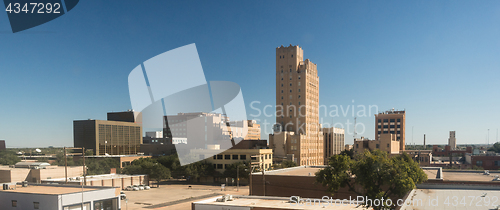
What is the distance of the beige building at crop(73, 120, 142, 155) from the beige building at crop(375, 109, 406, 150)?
115235 mm

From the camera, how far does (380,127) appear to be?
162000mm

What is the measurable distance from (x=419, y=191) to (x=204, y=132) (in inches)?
5159

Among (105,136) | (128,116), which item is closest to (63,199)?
(105,136)

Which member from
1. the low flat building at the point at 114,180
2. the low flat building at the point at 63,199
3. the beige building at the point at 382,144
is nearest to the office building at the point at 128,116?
the low flat building at the point at 114,180

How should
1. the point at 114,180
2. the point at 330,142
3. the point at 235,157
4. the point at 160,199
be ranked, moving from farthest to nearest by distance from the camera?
the point at 330,142 → the point at 235,157 → the point at 114,180 → the point at 160,199

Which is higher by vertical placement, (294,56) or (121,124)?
(294,56)

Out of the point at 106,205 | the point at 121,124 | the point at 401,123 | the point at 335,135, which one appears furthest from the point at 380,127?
the point at 106,205

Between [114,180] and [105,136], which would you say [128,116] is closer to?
[105,136]

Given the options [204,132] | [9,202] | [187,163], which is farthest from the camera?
[204,132]

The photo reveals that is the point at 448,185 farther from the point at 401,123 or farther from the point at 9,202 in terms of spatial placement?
the point at 401,123

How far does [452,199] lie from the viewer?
85.9ft

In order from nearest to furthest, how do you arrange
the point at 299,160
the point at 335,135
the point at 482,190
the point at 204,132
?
1. the point at 482,190
2. the point at 299,160
3. the point at 335,135
4. the point at 204,132

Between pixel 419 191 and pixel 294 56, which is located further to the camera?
pixel 294 56

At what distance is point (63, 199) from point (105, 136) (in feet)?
422
